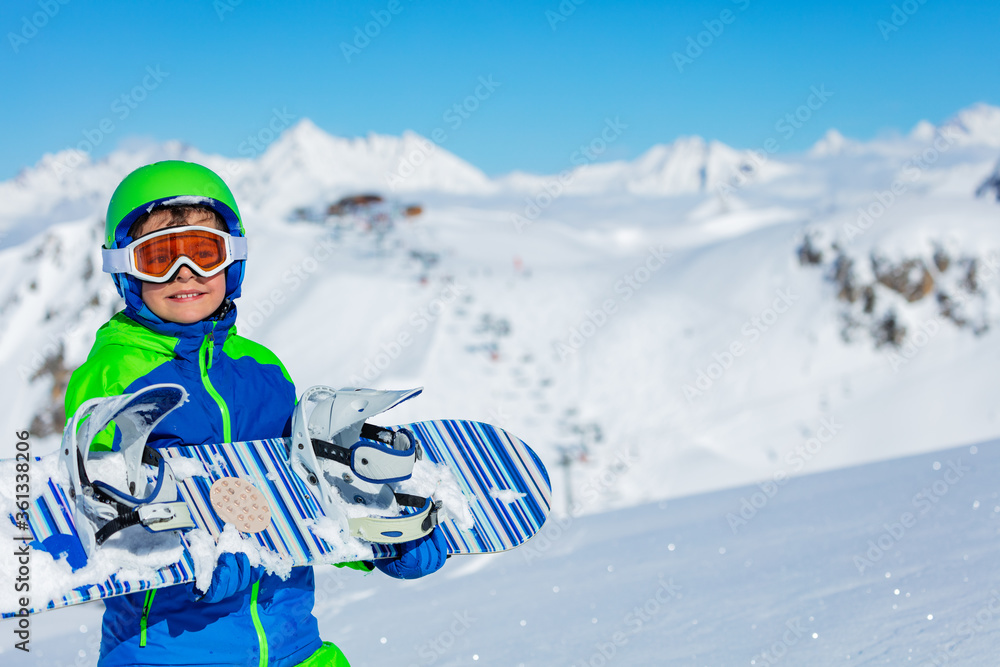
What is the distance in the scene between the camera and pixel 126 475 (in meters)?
1.60

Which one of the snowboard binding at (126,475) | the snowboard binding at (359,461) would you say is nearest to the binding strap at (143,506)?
the snowboard binding at (126,475)

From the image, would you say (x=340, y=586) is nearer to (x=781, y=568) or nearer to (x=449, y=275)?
(x=781, y=568)

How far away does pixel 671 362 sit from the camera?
1031 inches

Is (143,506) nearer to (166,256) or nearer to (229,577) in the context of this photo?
(229,577)

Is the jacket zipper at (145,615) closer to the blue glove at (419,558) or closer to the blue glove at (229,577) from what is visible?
the blue glove at (229,577)

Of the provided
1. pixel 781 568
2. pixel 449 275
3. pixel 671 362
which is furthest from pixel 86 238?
pixel 781 568

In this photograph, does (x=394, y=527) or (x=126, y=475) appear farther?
(x=394, y=527)

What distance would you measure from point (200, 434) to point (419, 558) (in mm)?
590

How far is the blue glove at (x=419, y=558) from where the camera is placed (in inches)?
74.4

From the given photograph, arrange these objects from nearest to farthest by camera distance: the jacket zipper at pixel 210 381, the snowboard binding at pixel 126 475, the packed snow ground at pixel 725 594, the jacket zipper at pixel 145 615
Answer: the snowboard binding at pixel 126 475, the jacket zipper at pixel 145 615, the jacket zipper at pixel 210 381, the packed snow ground at pixel 725 594

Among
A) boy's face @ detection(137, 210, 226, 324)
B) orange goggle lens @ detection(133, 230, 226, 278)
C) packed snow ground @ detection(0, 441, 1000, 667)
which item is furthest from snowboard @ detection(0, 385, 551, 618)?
packed snow ground @ detection(0, 441, 1000, 667)

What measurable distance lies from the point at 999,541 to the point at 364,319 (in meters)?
24.9

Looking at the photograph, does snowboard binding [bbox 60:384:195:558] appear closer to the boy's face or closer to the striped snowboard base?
the striped snowboard base

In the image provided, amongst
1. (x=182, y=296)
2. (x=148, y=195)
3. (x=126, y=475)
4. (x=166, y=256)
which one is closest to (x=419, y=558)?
(x=126, y=475)
